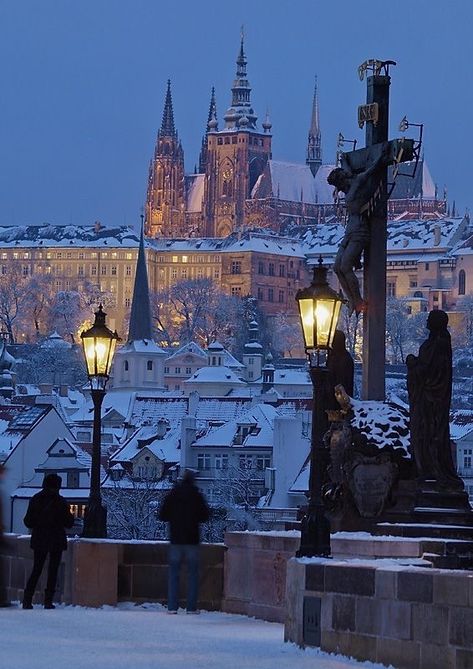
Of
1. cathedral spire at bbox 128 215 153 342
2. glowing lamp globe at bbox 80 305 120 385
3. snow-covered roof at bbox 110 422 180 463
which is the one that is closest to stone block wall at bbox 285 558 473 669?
glowing lamp globe at bbox 80 305 120 385

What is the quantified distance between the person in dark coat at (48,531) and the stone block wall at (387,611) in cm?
431

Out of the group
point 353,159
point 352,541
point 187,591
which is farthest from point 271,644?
point 353,159

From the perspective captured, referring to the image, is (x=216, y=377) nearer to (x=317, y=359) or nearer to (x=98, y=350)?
(x=98, y=350)

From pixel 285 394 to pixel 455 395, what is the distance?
47.5 ft

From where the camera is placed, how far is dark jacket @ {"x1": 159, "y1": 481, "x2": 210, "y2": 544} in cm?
1931

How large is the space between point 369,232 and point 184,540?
379cm

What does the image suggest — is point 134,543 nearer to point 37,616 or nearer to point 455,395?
point 37,616

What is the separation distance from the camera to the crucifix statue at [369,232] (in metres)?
21.0

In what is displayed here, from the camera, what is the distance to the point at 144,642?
628 inches

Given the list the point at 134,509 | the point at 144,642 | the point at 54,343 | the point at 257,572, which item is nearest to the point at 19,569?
the point at 257,572

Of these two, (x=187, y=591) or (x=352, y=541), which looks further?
(x=187, y=591)

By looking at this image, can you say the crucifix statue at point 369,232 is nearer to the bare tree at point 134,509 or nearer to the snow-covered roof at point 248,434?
the bare tree at point 134,509

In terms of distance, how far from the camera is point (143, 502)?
278ft

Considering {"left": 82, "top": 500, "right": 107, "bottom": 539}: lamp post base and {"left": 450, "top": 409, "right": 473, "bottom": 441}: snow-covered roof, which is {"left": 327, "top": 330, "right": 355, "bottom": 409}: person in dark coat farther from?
{"left": 450, "top": 409, "right": 473, "bottom": 441}: snow-covered roof
